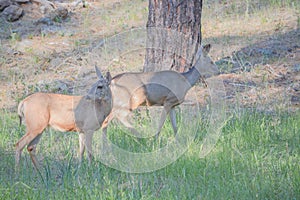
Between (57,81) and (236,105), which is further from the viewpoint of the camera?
(57,81)

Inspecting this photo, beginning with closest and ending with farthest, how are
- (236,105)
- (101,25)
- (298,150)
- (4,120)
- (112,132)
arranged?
(298,150), (112,132), (4,120), (236,105), (101,25)

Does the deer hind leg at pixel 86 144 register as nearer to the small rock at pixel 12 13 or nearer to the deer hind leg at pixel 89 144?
the deer hind leg at pixel 89 144

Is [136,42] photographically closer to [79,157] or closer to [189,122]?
[189,122]

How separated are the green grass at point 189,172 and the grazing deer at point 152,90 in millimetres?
281

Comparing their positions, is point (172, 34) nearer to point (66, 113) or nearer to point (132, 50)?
point (132, 50)

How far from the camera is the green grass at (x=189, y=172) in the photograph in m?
5.47

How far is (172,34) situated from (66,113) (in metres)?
3.21

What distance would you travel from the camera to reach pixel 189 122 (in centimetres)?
819

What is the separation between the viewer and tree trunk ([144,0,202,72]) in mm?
9539

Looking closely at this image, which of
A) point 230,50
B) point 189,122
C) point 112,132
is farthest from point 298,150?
point 230,50

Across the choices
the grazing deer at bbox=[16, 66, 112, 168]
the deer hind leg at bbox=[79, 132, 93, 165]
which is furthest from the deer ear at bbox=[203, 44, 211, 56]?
the deer hind leg at bbox=[79, 132, 93, 165]

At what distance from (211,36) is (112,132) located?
5249 millimetres

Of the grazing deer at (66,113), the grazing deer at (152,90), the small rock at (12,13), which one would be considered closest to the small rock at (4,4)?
the small rock at (12,13)

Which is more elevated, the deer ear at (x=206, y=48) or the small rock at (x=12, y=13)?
the small rock at (x=12, y=13)
